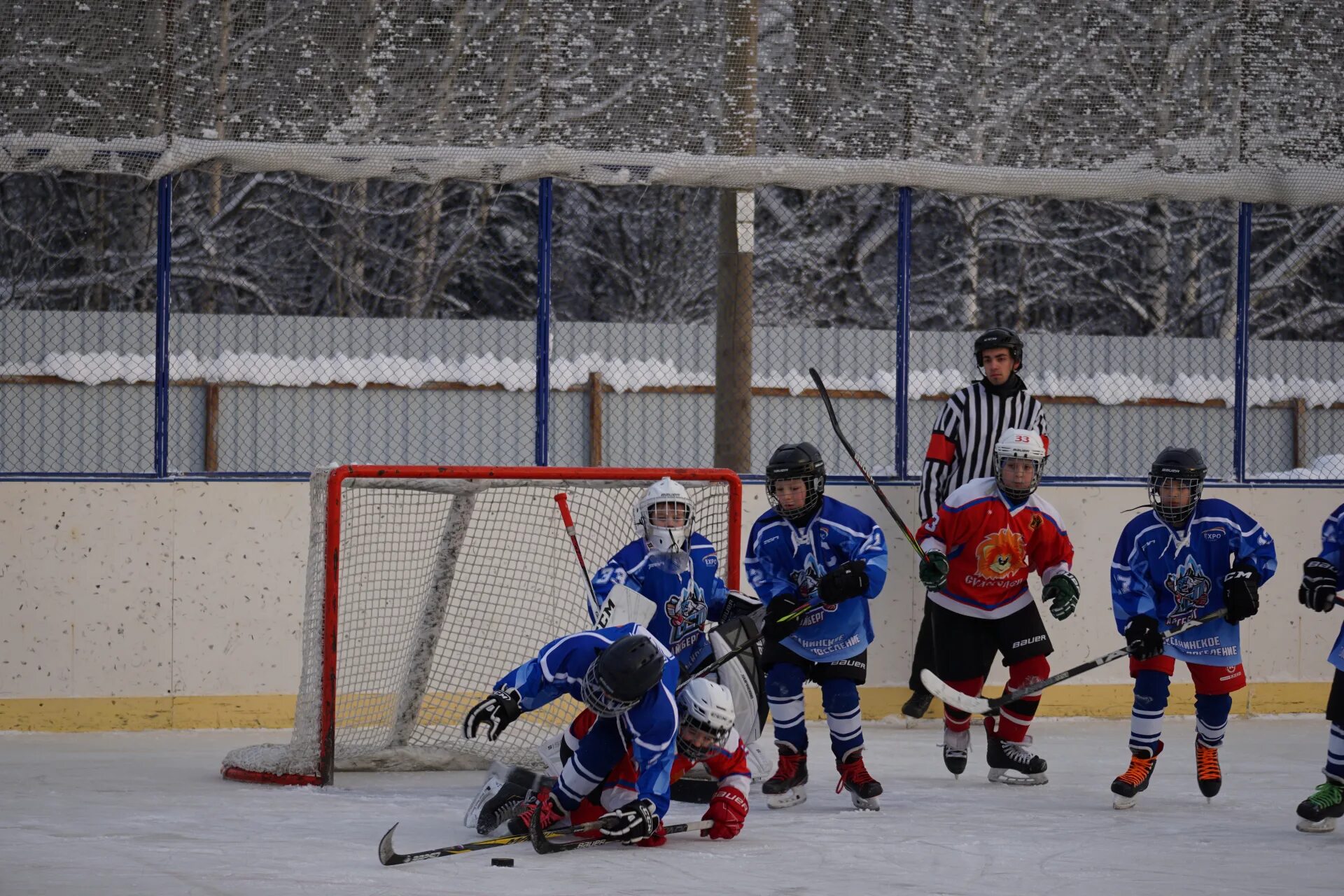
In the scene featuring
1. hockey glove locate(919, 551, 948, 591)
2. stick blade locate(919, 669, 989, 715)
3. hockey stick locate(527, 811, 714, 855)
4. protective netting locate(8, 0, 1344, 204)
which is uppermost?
protective netting locate(8, 0, 1344, 204)

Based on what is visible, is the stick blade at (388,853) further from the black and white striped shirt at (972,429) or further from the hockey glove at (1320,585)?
the black and white striped shirt at (972,429)

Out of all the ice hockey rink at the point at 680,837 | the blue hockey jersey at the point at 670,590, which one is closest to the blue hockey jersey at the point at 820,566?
the blue hockey jersey at the point at 670,590

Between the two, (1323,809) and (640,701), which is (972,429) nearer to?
(1323,809)

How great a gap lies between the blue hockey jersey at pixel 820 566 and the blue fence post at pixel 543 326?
154 cm

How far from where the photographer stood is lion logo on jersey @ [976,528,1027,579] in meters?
5.06

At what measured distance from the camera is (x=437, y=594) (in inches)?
204

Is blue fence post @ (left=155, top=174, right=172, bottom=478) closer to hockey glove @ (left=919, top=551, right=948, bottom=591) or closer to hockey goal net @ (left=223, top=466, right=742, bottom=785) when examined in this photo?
hockey goal net @ (left=223, top=466, right=742, bottom=785)

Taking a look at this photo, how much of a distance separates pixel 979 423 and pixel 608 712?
2.33 meters

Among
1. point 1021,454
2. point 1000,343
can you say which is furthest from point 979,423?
point 1021,454

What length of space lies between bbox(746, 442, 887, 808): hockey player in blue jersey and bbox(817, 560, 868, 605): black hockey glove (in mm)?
70

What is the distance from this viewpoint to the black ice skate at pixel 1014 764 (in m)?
5.07

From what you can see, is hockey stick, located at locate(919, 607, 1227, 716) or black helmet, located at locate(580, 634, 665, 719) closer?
black helmet, located at locate(580, 634, 665, 719)

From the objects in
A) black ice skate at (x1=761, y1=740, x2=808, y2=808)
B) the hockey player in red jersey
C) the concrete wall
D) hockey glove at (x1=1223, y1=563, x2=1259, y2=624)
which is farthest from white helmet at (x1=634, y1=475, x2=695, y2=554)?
the concrete wall

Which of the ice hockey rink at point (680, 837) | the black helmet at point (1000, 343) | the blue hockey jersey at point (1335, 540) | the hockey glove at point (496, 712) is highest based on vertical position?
the black helmet at point (1000, 343)
